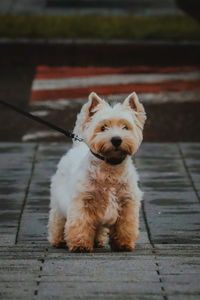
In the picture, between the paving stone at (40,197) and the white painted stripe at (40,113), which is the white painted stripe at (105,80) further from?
the paving stone at (40,197)

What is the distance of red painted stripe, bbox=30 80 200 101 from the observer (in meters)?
15.0

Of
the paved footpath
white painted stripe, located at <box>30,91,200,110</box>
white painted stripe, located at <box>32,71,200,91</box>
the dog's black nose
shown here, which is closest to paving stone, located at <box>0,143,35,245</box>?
the paved footpath

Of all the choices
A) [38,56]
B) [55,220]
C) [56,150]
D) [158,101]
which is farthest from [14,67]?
[55,220]

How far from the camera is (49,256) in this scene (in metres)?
6.30

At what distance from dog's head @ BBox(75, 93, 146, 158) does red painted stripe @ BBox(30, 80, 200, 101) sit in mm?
7871

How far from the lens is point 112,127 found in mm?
6801

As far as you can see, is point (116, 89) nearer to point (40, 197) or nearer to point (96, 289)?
point (40, 197)

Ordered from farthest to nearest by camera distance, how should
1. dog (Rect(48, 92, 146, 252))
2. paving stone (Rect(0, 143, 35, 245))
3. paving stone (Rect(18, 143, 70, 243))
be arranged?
paving stone (Rect(0, 143, 35, 245)) < paving stone (Rect(18, 143, 70, 243)) < dog (Rect(48, 92, 146, 252))

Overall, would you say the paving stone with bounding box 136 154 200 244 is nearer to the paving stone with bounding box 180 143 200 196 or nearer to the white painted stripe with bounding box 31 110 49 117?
the paving stone with bounding box 180 143 200 196

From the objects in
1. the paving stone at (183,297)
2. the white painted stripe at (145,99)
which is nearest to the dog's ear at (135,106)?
the paving stone at (183,297)

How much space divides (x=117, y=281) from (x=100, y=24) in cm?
1586

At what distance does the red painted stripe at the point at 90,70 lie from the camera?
16625mm

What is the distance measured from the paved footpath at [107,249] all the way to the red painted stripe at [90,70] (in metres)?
4.65

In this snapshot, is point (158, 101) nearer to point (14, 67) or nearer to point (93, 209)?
point (14, 67)
